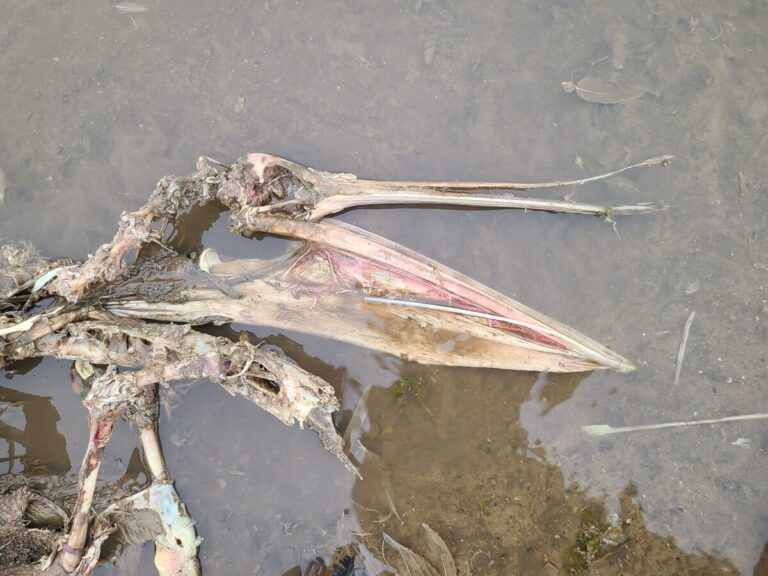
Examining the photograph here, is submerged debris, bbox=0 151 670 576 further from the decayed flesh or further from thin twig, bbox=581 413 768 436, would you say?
thin twig, bbox=581 413 768 436

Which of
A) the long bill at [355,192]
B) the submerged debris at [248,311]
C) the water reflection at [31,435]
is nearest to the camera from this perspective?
the submerged debris at [248,311]

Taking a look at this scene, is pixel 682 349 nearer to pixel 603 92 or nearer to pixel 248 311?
pixel 603 92

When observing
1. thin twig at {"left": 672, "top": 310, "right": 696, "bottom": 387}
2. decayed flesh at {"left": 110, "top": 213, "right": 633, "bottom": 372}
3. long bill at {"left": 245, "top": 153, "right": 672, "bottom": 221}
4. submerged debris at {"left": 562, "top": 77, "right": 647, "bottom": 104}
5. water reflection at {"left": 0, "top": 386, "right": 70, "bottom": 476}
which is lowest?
water reflection at {"left": 0, "top": 386, "right": 70, "bottom": 476}

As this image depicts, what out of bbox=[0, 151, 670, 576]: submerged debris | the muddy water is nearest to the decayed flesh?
bbox=[0, 151, 670, 576]: submerged debris

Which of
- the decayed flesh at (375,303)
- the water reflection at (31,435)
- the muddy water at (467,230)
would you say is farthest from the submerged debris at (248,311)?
the water reflection at (31,435)

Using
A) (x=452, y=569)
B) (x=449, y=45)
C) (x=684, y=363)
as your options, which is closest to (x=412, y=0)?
(x=449, y=45)

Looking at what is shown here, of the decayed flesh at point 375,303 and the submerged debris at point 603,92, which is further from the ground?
the submerged debris at point 603,92

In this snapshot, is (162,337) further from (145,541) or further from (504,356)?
(504,356)

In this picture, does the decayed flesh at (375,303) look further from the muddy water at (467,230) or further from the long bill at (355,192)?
the muddy water at (467,230)
